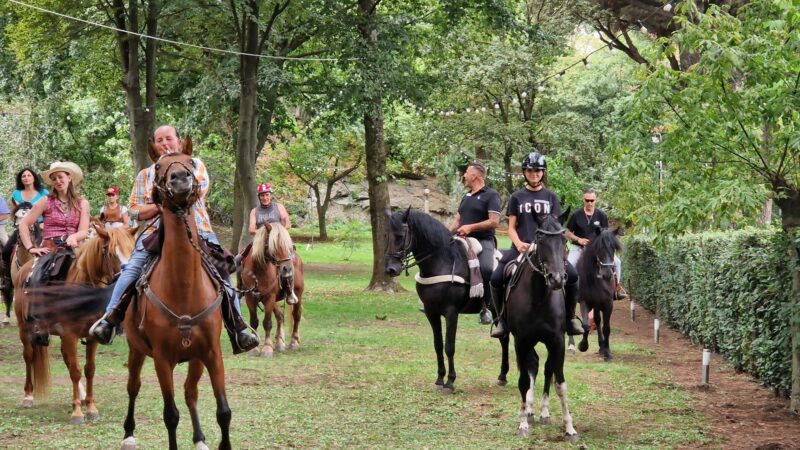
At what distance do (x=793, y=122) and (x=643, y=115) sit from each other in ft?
5.70

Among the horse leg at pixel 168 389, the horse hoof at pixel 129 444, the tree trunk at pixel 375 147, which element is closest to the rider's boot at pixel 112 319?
the horse leg at pixel 168 389

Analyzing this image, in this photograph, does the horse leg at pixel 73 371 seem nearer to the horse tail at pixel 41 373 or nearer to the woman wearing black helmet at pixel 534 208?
the horse tail at pixel 41 373

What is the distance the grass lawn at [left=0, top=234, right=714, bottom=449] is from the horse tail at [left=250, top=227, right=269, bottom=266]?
60.7 inches

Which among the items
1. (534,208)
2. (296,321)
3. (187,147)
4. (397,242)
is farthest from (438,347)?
(187,147)

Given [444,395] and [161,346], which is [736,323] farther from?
[161,346]

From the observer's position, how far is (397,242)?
1241cm

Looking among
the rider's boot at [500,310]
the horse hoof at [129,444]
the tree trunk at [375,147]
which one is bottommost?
the horse hoof at [129,444]

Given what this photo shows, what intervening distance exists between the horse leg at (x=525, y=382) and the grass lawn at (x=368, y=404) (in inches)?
6.0

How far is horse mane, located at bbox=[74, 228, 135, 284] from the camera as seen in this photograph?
10938 mm

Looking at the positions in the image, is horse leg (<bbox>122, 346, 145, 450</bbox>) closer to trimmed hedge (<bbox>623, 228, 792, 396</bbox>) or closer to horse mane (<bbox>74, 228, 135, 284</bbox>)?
horse mane (<bbox>74, 228, 135, 284</bbox>)

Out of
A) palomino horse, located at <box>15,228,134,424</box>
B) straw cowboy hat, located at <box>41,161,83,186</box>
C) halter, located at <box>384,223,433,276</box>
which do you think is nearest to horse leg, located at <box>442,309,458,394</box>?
halter, located at <box>384,223,433,276</box>

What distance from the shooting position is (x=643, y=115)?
38.0 ft

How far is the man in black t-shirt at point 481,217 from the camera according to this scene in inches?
497

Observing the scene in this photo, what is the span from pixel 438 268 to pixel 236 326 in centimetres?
453
